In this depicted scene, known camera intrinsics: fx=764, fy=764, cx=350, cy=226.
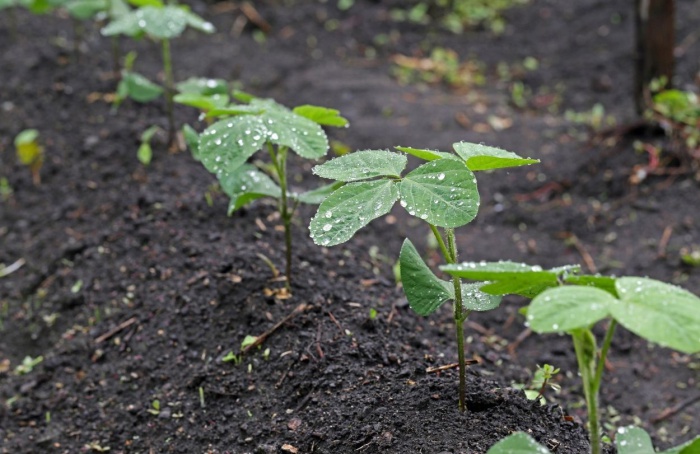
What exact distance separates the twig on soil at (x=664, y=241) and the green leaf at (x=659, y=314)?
219 cm

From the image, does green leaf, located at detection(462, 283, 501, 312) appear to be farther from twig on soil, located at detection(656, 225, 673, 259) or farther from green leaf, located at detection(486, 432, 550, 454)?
twig on soil, located at detection(656, 225, 673, 259)

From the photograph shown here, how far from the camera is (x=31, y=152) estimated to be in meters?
3.33

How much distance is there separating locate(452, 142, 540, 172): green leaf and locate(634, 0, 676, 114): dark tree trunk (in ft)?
8.75

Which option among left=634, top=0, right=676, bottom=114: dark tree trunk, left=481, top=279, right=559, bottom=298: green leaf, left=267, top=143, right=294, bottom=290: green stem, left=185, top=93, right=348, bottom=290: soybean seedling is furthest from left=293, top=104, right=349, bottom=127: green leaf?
left=634, top=0, right=676, bottom=114: dark tree trunk

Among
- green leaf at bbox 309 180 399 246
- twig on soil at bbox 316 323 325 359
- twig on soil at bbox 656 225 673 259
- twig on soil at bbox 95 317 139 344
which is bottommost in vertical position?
twig on soil at bbox 656 225 673 259

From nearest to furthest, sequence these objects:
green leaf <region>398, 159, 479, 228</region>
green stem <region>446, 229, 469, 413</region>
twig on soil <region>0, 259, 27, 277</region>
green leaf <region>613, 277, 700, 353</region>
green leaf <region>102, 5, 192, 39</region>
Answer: green leaf <region>613, 277, 700, 353</region> → green leaf <region>398, 159, 479, 228</region> → green stem <region>446, 229, 469, 413</region> → green leaf <region>102, 5, 192, 39</region> → twig on soil <region>0, 259, 27, 277</region>

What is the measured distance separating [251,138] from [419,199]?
52cm

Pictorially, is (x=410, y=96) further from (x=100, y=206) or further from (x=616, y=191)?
(x=100, y=206)

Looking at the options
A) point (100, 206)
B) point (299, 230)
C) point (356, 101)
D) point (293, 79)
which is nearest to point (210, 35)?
point (293, 79)

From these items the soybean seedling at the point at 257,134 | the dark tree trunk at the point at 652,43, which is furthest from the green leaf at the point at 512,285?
the dark tree trunk at the point at 652,43

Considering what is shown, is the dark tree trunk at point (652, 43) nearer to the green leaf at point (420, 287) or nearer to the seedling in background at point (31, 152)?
the green leaf at point (420, 287)

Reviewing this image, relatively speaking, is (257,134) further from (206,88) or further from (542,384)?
(206,88)

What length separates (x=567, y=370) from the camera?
2609 mm

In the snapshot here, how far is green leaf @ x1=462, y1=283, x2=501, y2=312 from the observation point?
4.99ft
